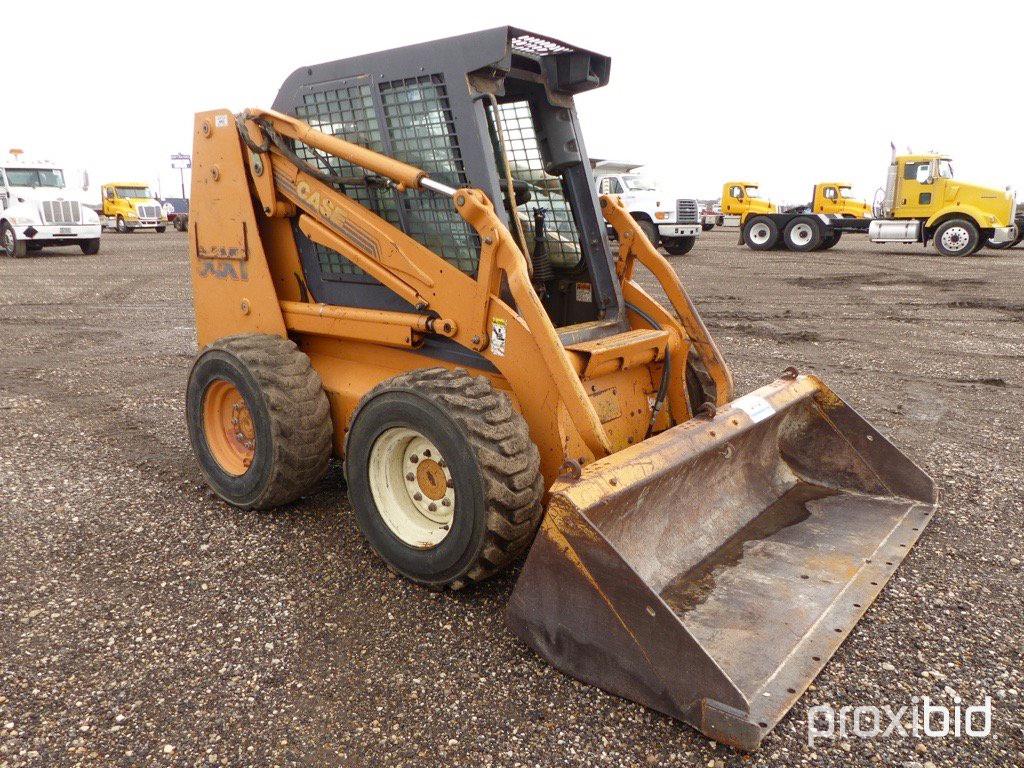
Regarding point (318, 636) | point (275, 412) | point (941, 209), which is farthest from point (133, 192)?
point (318, 636)

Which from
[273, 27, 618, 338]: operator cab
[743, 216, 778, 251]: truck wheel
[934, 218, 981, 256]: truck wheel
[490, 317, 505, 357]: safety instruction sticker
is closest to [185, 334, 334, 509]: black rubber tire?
[273, 27, 618, 338]: operator cab

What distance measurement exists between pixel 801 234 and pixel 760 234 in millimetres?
1323

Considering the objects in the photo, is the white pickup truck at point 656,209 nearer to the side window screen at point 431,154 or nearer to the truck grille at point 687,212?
the truck grille at point 687,212

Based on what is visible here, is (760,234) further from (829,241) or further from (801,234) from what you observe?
(829,241)

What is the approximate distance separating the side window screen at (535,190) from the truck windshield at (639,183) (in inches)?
738

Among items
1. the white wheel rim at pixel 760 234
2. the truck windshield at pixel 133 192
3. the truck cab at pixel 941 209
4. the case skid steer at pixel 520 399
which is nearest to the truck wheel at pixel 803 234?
the white wheel rim at pixel 760 234

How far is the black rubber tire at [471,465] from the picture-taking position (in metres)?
2.88

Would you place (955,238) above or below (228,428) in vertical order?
below

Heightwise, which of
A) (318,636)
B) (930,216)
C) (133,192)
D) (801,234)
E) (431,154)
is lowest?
(318,636)

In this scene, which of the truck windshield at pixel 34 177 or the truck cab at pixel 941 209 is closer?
the truck windshield at pixel 34 177

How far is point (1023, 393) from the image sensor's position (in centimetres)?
664

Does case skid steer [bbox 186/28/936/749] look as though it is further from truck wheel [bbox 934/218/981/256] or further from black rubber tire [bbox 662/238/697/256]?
truck wheel [bbox 934/218/981/256]

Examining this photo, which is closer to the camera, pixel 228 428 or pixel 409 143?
pixel 409 143

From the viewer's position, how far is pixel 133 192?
1449 inches
